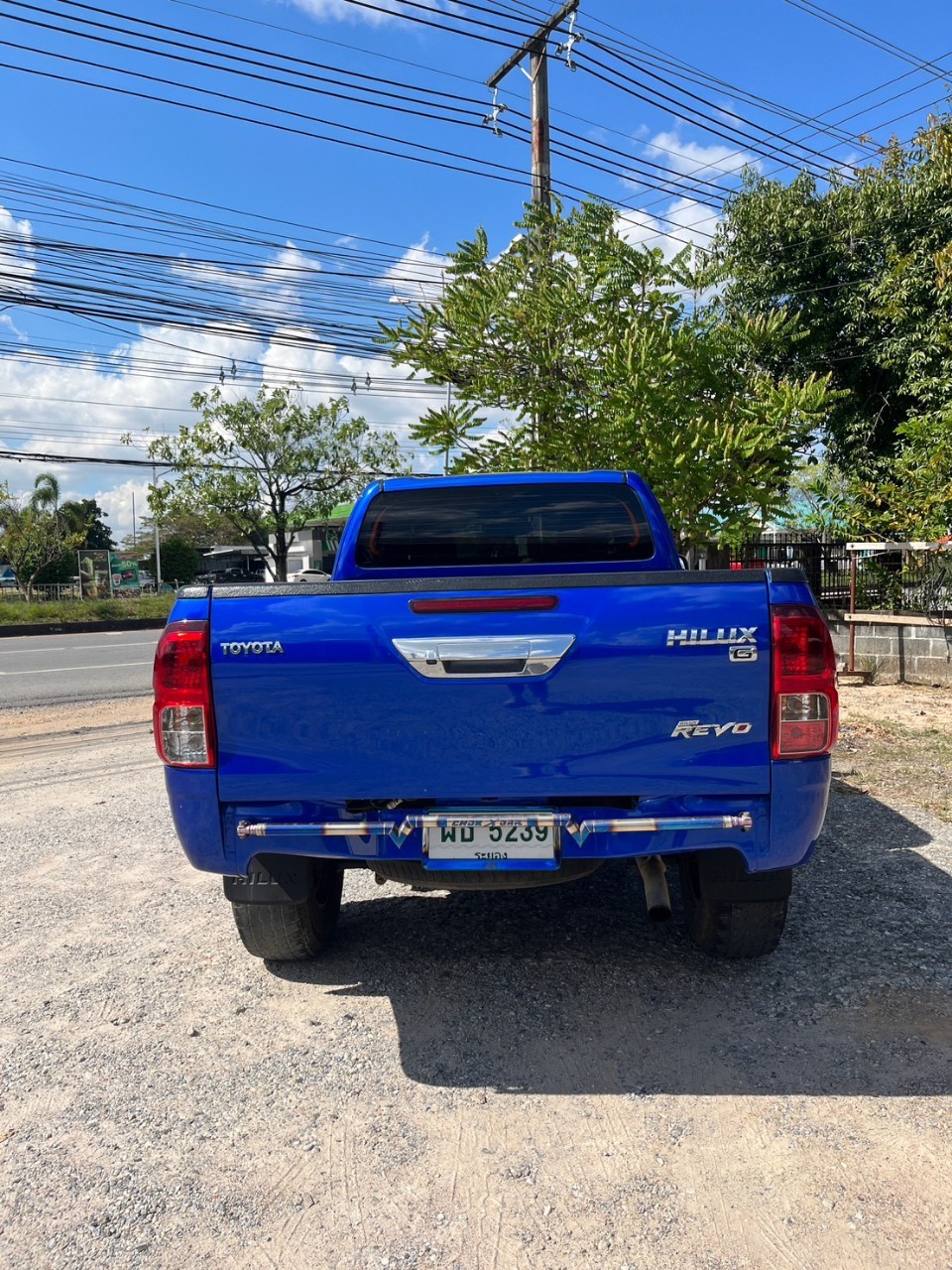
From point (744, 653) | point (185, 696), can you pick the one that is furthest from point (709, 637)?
point (185, 696)

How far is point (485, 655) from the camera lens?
280 centimetres

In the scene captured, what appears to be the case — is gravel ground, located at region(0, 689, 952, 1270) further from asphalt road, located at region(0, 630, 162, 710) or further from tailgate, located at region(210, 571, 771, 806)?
asphalt road, located at region(0, 630, 162, 710)

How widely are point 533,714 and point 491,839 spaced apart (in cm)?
43

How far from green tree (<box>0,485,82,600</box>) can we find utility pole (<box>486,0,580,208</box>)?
28.9m

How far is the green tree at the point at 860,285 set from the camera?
617 inches

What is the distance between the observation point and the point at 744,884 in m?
3.17

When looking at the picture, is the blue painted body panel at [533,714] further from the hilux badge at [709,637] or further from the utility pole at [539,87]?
the utility pole at [539,87]

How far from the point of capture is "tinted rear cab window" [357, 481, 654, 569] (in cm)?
439

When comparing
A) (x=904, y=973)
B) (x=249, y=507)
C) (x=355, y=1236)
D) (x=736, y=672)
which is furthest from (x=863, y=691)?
(x=249, y=507)

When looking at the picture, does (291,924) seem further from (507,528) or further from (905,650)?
(905,650)

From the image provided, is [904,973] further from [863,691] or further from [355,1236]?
[863,691]

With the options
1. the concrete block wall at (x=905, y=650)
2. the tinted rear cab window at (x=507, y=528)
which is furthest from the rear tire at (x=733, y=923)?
the concrete block wall at (x=905, y=650)

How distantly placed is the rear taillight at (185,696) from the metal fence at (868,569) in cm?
655

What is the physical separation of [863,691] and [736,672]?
9.29 m
